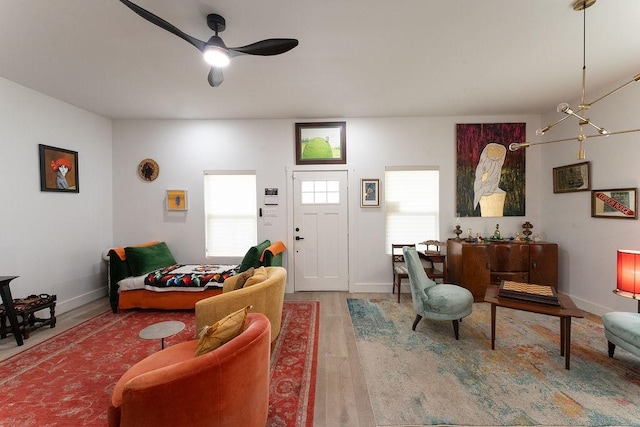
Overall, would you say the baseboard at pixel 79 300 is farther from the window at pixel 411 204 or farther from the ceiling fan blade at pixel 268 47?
the window at pixel 411 204

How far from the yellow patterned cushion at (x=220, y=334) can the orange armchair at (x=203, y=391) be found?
101 mm

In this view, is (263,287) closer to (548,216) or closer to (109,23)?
(109,23)

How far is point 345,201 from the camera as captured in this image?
4285mm

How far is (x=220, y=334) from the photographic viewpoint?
1.46m

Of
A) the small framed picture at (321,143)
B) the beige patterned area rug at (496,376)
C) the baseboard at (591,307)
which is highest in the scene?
the small framed picture at (321,143)

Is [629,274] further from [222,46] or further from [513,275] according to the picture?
[222,46]

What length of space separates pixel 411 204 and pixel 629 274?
2462 mm

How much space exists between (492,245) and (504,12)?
2.88 m

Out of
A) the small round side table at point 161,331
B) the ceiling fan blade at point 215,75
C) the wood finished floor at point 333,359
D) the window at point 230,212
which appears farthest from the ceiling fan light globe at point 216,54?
the wood finished floor at point 333,359

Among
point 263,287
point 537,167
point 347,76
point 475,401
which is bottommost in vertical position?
point 475,401

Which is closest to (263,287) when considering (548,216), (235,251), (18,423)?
(18,423)

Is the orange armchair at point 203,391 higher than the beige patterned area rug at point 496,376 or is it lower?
higher

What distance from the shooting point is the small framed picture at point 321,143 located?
4.25 meters

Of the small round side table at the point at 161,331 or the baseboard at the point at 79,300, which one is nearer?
the small round side table at the point at 161,331
